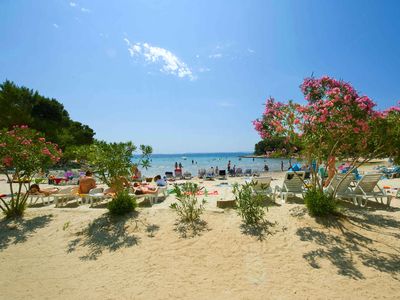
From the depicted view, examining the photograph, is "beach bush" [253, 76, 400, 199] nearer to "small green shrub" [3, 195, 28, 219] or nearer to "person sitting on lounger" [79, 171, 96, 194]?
"person sitting on lounger" [79, 171, 96, 194]

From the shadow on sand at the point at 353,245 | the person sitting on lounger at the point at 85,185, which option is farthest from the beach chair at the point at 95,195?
the shadow on sand at the point at 353,245

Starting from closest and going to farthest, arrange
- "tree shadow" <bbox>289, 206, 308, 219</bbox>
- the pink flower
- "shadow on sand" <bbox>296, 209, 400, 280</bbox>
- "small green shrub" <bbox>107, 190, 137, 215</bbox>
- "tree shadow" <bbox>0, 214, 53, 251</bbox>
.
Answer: "shadow on sand" <bbox>296, 209, 400, 280</bbox>
"tree shadow" <bbox>0, 214, 53, 251</bbox>
"tree shadow" <bbox>289, 206, 308, 219</bbox>
"small green shrub" <bbox>107, 190, 137, 215</bbox>
the pink flower

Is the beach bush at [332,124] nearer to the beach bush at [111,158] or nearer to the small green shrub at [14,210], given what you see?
the beach bush at [111,158]

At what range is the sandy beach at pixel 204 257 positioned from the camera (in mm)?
3607

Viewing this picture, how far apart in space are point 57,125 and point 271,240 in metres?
42.0

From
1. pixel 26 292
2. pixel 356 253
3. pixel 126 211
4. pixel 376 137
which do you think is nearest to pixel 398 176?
pixel 376 137

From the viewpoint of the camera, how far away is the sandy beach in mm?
3607

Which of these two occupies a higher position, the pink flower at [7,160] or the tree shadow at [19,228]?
the pink flower at [7,160]

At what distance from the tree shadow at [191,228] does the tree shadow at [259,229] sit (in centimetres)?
87

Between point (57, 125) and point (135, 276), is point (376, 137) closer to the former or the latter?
point (135, 276)

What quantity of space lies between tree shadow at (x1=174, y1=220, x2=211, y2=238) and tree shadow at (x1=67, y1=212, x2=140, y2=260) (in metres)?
1.00

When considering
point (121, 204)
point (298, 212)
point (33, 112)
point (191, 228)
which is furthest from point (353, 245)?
point (33, 112)

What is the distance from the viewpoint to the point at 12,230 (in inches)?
248

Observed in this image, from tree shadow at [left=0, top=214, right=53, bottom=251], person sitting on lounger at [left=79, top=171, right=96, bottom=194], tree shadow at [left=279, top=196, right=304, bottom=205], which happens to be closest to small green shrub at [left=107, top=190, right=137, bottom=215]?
tree shadow at [left=0, top=214, right=53, bottom=251]
